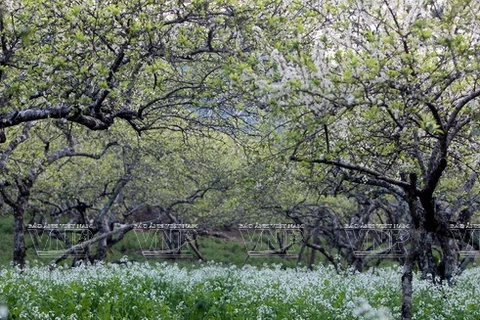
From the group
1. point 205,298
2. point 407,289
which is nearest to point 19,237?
point 205,298

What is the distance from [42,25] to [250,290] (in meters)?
5.84

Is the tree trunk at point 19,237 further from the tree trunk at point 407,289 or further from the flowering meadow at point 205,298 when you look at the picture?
the tree trunk at point 407,289

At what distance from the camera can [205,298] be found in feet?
35.9

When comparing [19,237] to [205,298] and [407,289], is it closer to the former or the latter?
[205,298]

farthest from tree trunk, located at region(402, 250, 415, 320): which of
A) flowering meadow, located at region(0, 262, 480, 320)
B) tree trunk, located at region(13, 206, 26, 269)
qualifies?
tree trunk, located at region(13, 206, 26, 269)

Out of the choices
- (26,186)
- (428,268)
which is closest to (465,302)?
(428,268)

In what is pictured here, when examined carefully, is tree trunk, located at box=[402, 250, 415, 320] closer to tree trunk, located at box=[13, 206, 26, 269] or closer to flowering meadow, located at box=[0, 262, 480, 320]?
flowering meadow, located at box=[0, 262, 480, 320]

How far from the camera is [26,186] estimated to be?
1795 centimetres

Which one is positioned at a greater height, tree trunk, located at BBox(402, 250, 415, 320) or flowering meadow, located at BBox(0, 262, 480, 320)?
tree trunk, located at BBox(402, 250, 415, 320)

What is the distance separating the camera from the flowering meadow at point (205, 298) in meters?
9.41

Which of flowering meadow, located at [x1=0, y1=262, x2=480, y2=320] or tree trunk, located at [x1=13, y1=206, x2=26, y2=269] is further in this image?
tree trunk, located at [x1=13, y1=206, x2=26, y2=269]

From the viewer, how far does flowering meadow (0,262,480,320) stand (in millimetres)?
9406

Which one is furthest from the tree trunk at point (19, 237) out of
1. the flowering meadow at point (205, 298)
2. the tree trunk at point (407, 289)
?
the tree trunk at point (407, 289)

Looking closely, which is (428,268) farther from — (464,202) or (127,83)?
(127,83)
